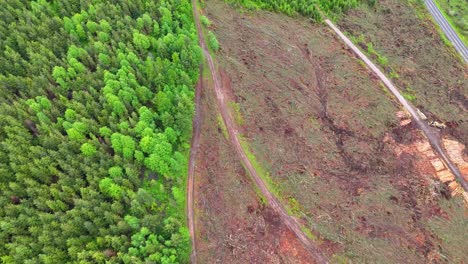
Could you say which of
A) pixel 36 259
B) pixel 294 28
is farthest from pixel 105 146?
pixel 294 28

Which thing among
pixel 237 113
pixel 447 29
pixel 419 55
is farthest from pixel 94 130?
pixel 447 29

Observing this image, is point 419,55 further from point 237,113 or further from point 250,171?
point 250,171

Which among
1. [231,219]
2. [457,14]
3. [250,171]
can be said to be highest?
[457,14]

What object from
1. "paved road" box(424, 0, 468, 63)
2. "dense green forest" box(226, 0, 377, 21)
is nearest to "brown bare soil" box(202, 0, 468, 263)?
"dense green forest" box(226, 0, 377, 21)

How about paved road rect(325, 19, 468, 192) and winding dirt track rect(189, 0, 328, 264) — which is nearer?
winding dirt track rect(189, 0, 328, 264)

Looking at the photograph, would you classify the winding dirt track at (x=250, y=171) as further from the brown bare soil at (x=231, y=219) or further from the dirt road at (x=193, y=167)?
the brown bare soil at (x=231, y=219)

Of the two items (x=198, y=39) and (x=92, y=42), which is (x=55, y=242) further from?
(x=198, y=39)

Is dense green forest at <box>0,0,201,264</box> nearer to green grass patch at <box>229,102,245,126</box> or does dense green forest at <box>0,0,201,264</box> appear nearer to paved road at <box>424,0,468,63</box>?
green grass patch at <box>229,102,245,126</box>
